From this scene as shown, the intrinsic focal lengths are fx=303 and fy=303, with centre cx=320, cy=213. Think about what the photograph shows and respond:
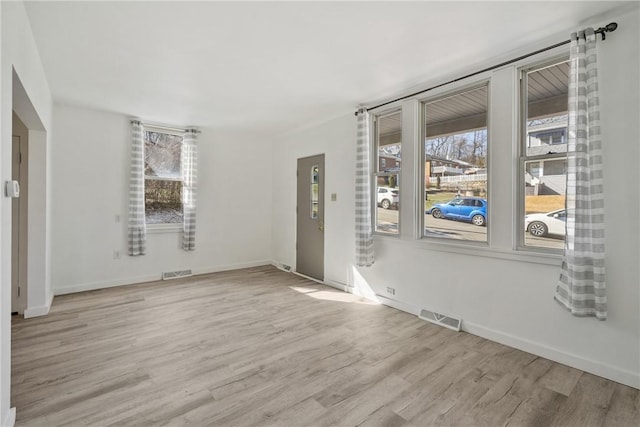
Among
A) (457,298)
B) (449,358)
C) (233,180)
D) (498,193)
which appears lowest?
(449,358)

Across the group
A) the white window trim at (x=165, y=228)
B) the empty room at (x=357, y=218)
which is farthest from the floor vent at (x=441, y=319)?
the white window trim at (x=165, y=228)

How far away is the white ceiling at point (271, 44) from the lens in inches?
84.7

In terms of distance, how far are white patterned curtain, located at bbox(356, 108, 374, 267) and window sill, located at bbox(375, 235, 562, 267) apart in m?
0.29

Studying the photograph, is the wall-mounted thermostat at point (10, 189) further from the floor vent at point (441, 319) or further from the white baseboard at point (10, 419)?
the floor vent at point (441, 319)

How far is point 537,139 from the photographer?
8.85 ft

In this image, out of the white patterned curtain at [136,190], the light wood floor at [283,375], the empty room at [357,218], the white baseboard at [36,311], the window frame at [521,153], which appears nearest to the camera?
the light wood floor at [283,375]

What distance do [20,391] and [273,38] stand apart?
A: 3174mm

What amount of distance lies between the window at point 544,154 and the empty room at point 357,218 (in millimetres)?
15

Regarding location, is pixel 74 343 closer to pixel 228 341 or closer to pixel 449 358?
pixel 228 341

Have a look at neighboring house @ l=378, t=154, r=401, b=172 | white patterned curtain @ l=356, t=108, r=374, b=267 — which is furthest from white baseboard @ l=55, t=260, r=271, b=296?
neighboring house @ l=378, t=154, r=401, b=172

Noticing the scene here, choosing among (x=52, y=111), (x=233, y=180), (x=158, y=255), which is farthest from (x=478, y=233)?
(x=52, y=111)

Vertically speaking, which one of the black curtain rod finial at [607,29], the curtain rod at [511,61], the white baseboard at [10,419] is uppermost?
the curtain rod at [511,61]

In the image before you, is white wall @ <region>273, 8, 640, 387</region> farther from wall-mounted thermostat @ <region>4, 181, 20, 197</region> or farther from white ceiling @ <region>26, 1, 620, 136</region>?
wall-mounted thermostat @ <region>4, 181, 20, 197</region>

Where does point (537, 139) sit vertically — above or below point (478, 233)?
above
